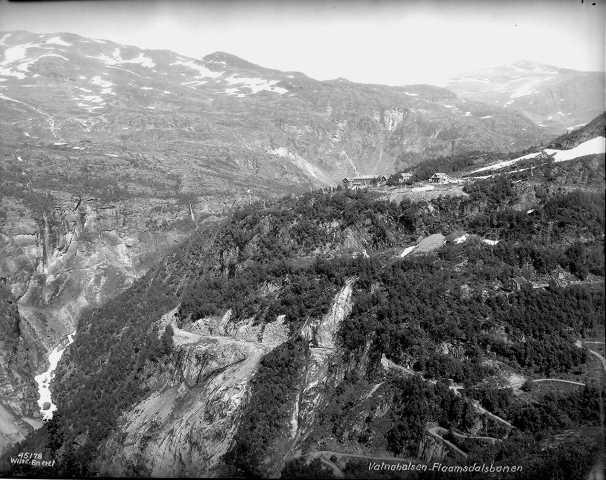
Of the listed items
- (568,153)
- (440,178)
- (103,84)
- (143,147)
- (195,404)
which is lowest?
(143,147)

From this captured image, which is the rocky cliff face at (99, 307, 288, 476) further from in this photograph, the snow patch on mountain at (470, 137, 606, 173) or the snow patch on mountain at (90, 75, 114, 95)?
the snow patch on mountain at (90, 75, 114, 95)

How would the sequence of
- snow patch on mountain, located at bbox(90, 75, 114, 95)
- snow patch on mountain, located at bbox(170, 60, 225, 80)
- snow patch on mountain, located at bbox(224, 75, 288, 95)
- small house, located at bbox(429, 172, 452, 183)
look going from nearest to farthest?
1. small house, located at bbox(429, 172, 452, 183)
2. snow patch on mountain, located at bbox(90, 75, 114, 95)
3. snow patch on mountain, located at bbox(224, 75, 288, 95)
4. snow patch on mountain, located at bbox(170, 60, 225, 80)

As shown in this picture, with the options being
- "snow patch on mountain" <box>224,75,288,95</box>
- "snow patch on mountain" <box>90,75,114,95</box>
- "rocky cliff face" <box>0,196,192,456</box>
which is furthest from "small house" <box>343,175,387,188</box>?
"snow patch on mountain" <box>224,75,288,95</box>

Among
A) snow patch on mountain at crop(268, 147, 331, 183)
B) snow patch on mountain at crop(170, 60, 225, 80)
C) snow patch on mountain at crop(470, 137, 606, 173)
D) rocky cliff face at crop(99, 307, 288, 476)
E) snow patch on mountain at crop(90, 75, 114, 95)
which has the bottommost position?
snow patch on mountain at crop(268, 147, 331, 183)

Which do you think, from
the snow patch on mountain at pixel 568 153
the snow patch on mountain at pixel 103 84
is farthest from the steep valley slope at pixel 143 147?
the snow patch on mountain at pixel 568 153

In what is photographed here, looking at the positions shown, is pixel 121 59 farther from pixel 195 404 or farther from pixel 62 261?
pixel 195 404

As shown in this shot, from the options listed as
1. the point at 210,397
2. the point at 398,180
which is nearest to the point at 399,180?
the point at 398,180

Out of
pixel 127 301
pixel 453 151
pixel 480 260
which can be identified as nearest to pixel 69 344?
pixel 127 301

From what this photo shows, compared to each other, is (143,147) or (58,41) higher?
(58,41)
